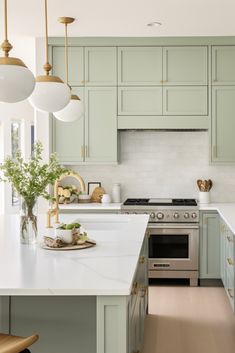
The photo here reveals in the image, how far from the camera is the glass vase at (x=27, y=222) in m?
3.35

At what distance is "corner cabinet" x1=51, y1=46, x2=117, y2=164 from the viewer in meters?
6.15

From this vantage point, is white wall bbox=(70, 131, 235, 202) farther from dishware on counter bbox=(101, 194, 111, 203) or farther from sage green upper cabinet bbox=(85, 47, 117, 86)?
sage green upper cabinet bbox=(85, 47, 117, 86)

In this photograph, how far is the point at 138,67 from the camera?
6.13m

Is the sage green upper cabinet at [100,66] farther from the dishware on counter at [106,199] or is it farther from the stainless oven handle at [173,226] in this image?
the stainless oven handle at [173,226]

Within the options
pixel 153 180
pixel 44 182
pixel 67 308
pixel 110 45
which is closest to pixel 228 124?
pixel 153 180

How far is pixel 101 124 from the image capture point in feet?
20.4

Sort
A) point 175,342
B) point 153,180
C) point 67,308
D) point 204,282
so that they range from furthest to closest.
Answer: point 153,180
point 204,282
point 175,342
point 67,308

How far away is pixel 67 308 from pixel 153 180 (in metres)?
3.89

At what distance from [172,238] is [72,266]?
3.38 meters

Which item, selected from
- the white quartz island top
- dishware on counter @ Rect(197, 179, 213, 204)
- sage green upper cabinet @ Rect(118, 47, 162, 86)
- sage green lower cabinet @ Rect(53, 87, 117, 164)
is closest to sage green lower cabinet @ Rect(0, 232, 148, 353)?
the white quartz island top

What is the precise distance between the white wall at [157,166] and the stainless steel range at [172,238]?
580 millimetres

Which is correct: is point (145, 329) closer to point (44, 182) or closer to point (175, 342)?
point (175, 342)

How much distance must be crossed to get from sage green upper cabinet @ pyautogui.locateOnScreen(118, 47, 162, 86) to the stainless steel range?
1347 mm

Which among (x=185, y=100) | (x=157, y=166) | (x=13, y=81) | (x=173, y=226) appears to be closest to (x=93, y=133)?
(x=157, y=166)
